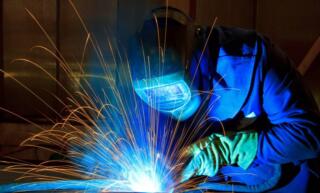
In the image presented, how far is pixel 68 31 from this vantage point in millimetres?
4293

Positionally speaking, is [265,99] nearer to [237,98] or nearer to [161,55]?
[237,98]

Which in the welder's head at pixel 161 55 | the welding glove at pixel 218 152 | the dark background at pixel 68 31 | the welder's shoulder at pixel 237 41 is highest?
the dark background at pixel 68 31

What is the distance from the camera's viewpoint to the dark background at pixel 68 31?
3.83 meters

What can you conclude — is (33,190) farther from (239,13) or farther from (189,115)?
(239,13)

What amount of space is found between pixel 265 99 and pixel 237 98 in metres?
0.11

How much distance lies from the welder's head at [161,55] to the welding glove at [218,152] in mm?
231

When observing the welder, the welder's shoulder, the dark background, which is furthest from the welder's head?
the dark background

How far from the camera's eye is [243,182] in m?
1.91

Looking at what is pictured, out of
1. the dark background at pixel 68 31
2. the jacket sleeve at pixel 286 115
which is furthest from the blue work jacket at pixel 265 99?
the dark background at pixel 68 31

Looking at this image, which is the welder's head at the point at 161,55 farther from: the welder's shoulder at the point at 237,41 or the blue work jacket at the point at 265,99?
the welder's shoulder at the point at 237,41

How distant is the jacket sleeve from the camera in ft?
5.57

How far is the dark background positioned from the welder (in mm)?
1874

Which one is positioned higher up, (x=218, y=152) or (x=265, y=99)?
(x=265, y=99)

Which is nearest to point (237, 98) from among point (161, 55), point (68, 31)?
point (161, 55)
